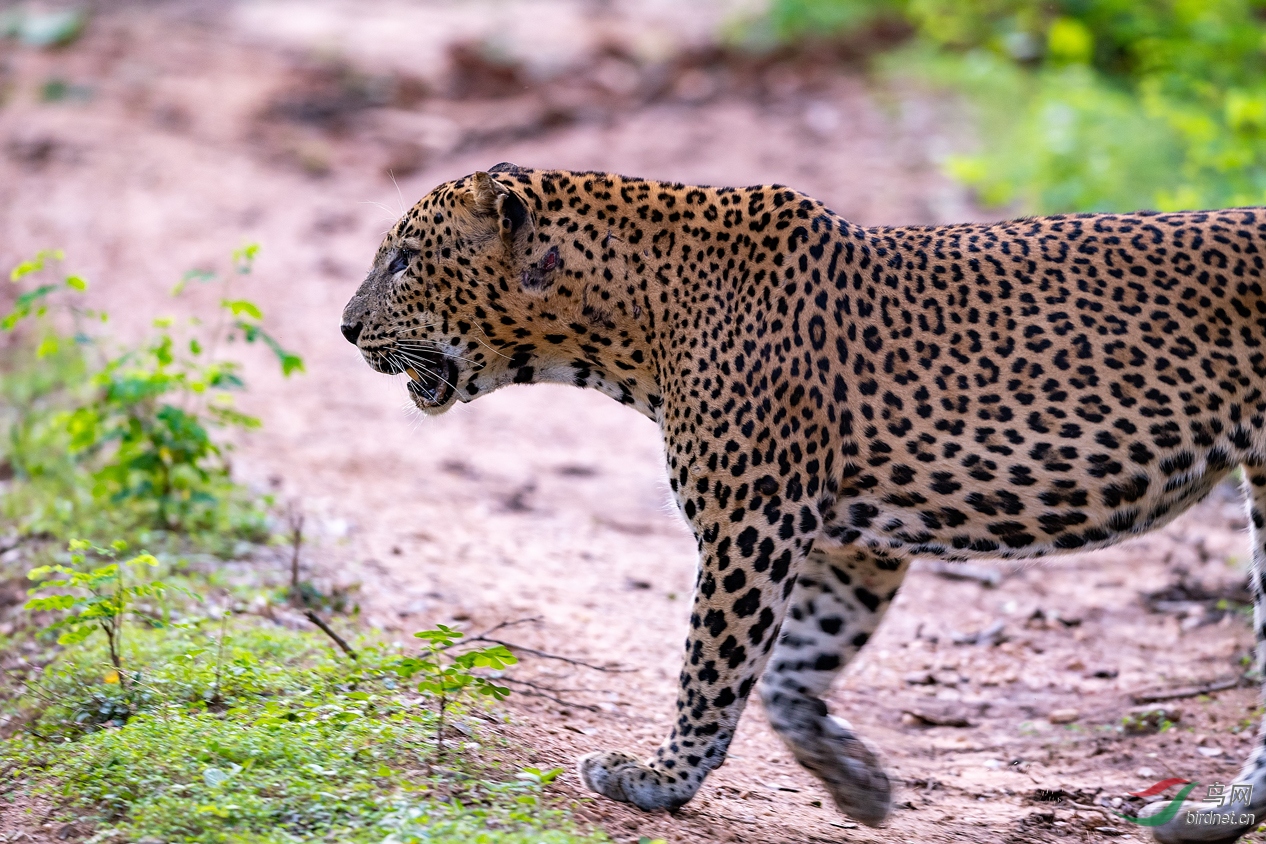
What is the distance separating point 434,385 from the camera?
20.2 ft

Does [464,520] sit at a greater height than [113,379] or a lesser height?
lesser

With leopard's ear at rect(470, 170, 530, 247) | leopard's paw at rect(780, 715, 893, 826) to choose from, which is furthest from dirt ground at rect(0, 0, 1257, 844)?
leopard's ear at rect(470, 170, 530, 247)

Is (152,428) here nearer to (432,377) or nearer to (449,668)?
(432,377)

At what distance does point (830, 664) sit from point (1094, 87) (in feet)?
40.7

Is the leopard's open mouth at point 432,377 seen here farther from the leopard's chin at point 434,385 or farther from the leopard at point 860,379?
the leopard at point 860,379

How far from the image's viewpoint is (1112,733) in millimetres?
6828

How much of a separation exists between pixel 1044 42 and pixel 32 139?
1256 centimetres

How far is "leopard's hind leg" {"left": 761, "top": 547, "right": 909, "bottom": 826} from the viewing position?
18.5 ft

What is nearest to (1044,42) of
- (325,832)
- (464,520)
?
(464,520)

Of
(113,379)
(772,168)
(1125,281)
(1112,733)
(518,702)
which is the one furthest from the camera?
(772,168)

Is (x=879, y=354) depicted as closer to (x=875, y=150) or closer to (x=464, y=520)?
(x=464, y=520)

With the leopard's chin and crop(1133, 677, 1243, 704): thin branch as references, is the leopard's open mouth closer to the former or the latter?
the leopard's chin

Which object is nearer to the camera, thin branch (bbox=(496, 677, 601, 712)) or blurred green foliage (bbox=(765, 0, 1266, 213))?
thin branch (bbox=(496, 677, 601, 712))

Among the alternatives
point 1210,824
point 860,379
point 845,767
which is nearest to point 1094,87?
point 860,379
